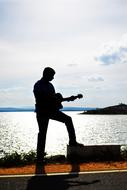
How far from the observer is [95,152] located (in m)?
9.77

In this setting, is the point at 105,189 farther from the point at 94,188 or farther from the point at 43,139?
the point at 43,139

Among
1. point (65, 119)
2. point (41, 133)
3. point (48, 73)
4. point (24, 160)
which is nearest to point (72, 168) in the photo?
point (41, 133)

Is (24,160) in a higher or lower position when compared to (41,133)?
lower

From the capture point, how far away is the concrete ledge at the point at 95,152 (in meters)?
9.56

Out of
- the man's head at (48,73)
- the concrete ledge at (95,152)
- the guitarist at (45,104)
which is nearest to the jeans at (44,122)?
the guitarist at (45,104)

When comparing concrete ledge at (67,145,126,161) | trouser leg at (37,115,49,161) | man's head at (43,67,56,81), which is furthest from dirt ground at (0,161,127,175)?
man's head at (43,67,56,81)

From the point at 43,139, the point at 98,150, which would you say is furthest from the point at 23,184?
the point at 98,150

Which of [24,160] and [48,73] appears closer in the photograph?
[48,73]

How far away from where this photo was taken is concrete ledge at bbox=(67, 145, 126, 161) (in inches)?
376

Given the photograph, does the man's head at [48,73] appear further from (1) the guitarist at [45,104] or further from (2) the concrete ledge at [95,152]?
(2) the concrete ledge at [95,152]

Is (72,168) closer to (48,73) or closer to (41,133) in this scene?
(41,133)

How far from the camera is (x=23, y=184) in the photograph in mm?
6211

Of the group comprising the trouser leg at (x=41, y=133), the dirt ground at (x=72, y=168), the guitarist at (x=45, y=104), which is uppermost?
the guitarist at (x=45, y=104)

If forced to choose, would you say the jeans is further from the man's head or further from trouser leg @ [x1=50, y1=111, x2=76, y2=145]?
the man's head
